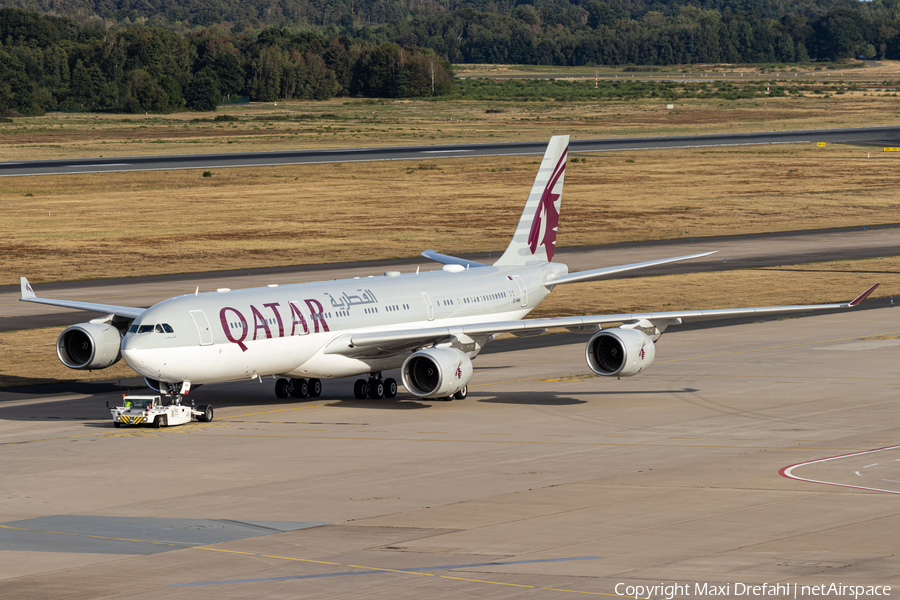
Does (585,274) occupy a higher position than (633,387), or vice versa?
(585,274)

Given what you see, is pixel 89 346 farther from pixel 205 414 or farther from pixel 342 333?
pixel 342 333

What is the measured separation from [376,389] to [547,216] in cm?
1158

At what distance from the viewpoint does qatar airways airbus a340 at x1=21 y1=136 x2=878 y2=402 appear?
39.3m

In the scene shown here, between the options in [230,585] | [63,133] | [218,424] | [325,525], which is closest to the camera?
[230,585]

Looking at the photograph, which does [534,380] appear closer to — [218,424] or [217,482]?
[218,424]

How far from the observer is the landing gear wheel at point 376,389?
4591cm

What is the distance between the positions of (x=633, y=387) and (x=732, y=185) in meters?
84.6

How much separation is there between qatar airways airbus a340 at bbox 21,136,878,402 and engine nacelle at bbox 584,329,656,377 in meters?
0.03

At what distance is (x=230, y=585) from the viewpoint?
76.1 feet

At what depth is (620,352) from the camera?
42.4m

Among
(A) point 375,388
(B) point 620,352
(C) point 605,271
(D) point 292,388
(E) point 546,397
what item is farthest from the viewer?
(C) point 605,271

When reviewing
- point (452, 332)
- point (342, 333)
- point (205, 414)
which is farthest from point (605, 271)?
point (205, 414)

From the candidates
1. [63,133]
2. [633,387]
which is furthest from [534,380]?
[63,133]

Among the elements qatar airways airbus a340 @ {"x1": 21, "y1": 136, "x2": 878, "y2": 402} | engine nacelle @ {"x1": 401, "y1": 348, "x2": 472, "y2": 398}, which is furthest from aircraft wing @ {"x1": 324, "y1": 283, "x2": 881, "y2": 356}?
engine nacelle @ {"x1": 401, "y1": 348, "x2": 472, "y2": 398}
